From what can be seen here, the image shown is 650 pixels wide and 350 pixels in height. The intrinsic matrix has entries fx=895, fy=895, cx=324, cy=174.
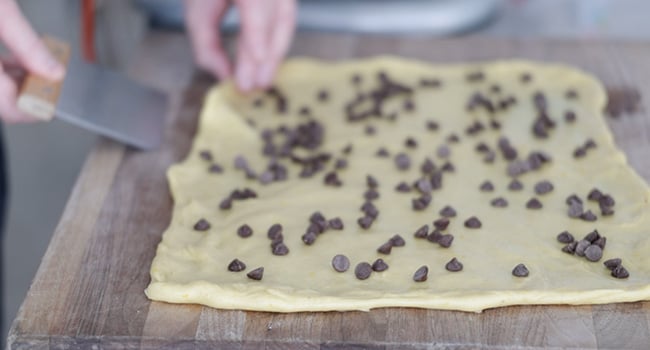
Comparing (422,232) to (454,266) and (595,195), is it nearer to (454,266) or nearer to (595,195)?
(454,266)

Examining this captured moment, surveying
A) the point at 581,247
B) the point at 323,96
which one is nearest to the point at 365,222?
the point at 581,247

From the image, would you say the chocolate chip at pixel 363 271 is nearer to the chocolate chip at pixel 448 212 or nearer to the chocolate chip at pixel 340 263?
the chocolate chip at pixel 340 263

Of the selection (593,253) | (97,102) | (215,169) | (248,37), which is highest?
(248,37)

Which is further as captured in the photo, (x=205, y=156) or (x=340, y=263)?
(x=205, y=156)

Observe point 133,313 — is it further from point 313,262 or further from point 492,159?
point 492,159

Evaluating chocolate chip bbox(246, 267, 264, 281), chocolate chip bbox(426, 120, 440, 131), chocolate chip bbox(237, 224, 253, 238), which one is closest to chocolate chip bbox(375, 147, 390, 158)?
chocolate chip bbox(426, 120, 440, 131)

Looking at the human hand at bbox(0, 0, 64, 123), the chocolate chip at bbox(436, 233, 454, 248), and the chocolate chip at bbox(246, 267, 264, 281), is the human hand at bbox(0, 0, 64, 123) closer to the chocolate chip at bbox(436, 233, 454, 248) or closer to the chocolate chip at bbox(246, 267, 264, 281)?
the chocolate chip at bbox(246, 267, 264, 281)

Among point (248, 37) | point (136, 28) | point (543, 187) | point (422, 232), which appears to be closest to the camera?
point (422, 232)
